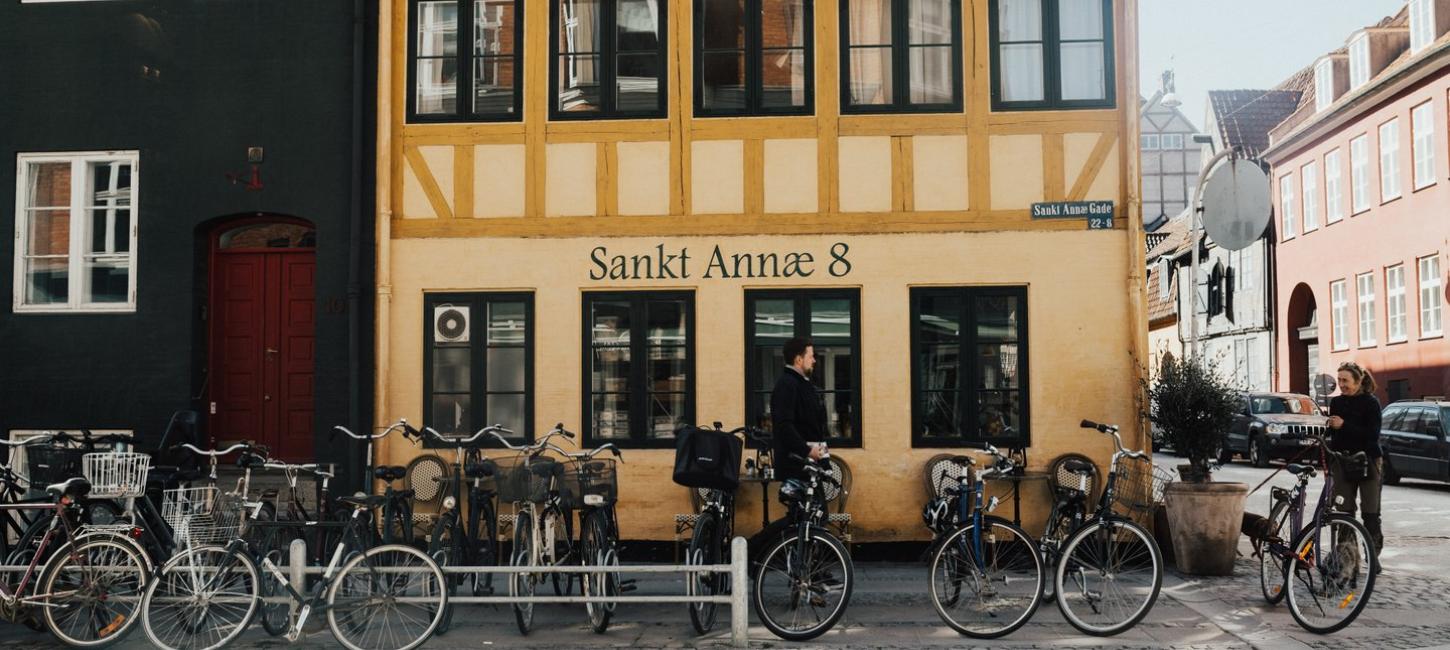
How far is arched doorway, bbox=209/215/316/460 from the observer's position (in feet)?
42.6

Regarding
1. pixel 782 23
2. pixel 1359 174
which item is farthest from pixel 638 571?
pixel 1359 174

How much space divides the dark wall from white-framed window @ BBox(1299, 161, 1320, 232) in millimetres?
31089

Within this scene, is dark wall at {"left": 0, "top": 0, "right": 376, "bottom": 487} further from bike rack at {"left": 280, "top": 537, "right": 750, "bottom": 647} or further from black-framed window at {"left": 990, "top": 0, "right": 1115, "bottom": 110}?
black-framed window at {"left": 990, "top": 0, "right": 1115, "bottom": 110}

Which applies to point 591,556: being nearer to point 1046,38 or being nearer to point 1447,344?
point 1046,38

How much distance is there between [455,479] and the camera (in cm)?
957

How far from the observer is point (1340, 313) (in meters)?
35.4

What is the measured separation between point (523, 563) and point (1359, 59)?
106ft

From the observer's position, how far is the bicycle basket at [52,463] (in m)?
9.52

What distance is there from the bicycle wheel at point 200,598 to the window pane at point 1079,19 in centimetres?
850

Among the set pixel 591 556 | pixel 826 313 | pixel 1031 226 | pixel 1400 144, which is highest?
pixel 1400 144

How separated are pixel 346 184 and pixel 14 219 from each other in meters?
3.29

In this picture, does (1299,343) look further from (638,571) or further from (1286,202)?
(638,571)

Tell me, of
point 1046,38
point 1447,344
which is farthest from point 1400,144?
point 1046,38

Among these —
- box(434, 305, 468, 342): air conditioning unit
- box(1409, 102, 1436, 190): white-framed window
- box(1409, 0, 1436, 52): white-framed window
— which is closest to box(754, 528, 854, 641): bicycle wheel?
box(434, 305, 468, 342): air conditioning unit
